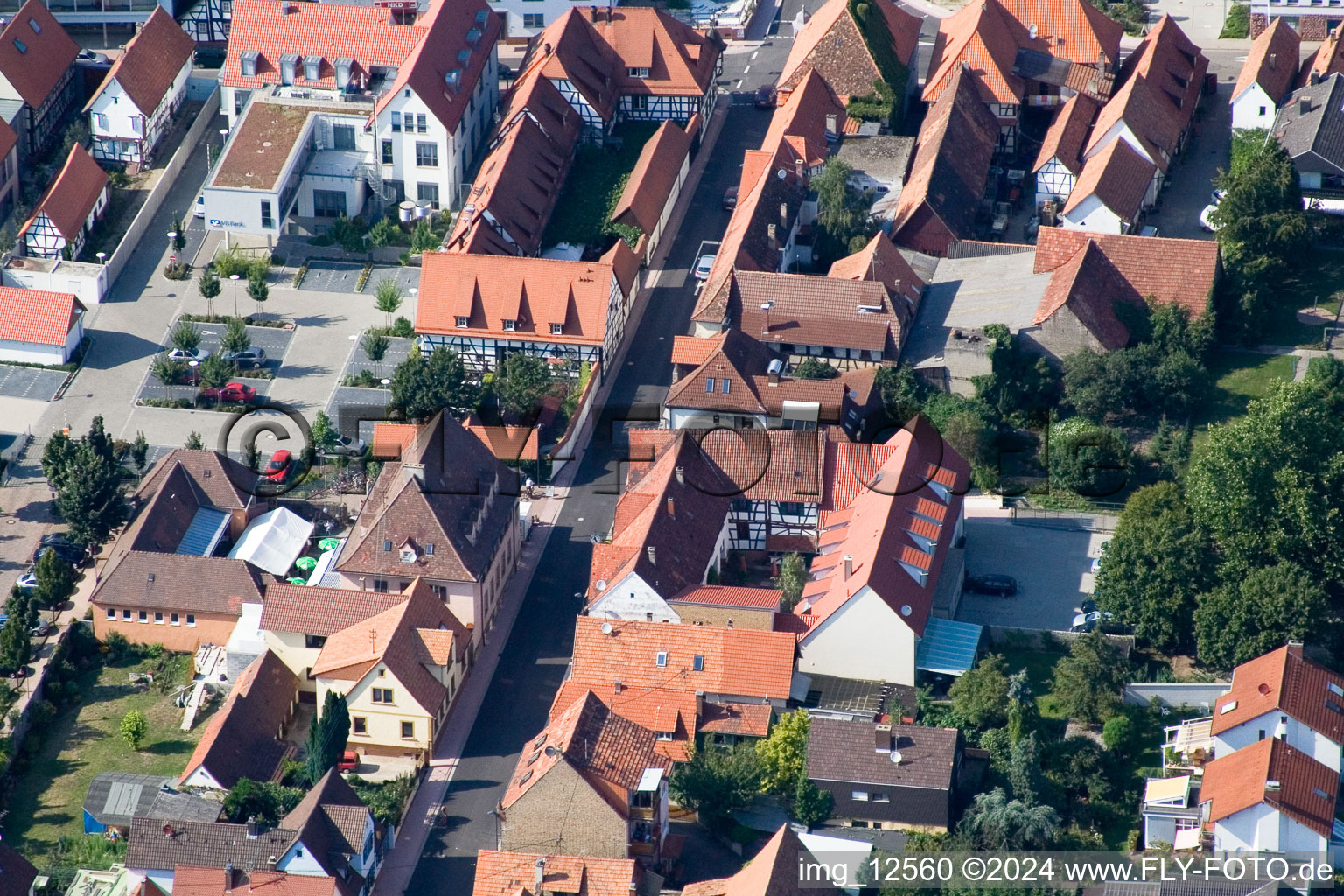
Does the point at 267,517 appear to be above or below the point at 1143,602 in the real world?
below

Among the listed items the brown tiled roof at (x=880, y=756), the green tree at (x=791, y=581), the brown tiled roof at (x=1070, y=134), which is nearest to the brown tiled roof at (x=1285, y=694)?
the brown tiled roof at (x=880, y=756)

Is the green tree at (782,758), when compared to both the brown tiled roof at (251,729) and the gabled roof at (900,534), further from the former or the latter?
the brown tiled roof at (251,729)

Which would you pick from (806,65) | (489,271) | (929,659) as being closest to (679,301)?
(489,271)

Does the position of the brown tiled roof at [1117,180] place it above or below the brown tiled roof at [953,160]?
above

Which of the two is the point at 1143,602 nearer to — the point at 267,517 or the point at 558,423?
the point at 558,423

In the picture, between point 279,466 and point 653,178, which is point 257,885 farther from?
point 653,178

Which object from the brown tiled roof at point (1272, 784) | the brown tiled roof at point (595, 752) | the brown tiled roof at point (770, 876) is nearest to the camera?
the brown tiled roof at point (770, 876)
